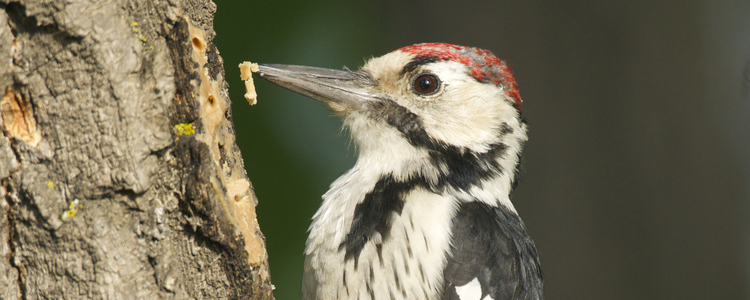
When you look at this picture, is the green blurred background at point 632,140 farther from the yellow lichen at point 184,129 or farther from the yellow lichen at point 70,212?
the yellow lichen at point 70,212

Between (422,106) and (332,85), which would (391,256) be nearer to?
(422,106)

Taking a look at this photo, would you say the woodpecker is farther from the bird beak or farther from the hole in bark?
the hole in bark

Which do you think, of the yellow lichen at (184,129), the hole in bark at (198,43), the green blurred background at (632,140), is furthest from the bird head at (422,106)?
the green blurred background at (632,140)

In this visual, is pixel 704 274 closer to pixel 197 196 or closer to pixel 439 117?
pixel 439 117

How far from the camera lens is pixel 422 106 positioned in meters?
2.34

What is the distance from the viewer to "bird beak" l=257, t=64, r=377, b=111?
227cm

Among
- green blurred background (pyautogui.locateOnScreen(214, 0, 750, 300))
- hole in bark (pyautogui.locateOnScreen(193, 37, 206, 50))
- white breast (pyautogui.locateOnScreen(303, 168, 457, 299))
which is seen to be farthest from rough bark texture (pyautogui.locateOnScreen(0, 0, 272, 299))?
green blurred background (pyautogui.locateOnScreen(214, 0, 750, 300))

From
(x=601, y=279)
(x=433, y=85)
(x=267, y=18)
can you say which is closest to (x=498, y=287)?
(x=433, y=85)

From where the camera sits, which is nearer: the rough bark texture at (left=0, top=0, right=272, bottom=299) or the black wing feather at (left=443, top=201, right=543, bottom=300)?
the rough bark texture at (left=0, top=0, right=272, bottom=299)

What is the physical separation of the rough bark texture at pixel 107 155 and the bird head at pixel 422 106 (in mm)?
762

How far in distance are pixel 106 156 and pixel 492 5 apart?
3173 mm

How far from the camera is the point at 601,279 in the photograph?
3787 mm

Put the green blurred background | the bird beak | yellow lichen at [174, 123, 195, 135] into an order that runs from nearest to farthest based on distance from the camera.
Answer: yellow lichen at [174, 123, 195, 135] < the bird beak < the green blurred background

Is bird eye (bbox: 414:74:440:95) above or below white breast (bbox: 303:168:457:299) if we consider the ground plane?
above
